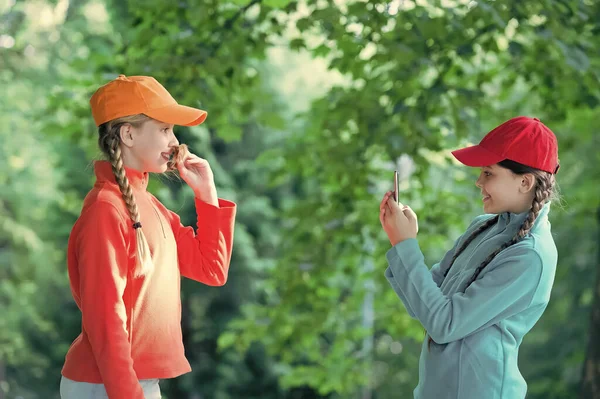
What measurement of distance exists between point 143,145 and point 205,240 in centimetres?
33

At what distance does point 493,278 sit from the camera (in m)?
2.03

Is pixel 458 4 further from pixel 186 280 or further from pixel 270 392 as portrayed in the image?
pixel 270 392

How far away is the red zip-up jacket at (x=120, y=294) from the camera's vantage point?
6.07 ft

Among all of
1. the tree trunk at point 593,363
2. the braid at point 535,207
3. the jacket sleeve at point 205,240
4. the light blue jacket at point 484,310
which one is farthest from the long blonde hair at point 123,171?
the tree trunk at point 593,363

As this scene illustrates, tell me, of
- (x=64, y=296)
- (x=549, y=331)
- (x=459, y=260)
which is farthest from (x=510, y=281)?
(x=64, y=296)

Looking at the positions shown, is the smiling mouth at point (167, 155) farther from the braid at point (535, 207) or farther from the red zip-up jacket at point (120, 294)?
the braid at point (535, 207)

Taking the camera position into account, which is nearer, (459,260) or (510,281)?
(510,281)

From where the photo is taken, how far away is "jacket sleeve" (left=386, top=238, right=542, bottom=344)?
6.61ft

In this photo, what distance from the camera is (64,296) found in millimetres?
11852

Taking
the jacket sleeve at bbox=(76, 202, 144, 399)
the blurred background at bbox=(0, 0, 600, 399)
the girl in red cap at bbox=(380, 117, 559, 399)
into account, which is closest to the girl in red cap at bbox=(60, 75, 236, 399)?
the jacket sleeve at bbox=(76, 202, 144, 399)

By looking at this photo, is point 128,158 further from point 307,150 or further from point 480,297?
point 307,150

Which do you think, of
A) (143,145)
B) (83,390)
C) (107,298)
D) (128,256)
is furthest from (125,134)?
(83,390)

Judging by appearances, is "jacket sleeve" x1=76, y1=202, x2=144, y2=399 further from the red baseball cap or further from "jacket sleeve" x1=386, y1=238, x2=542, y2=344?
the red baseball cap

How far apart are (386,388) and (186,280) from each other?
157 inches
